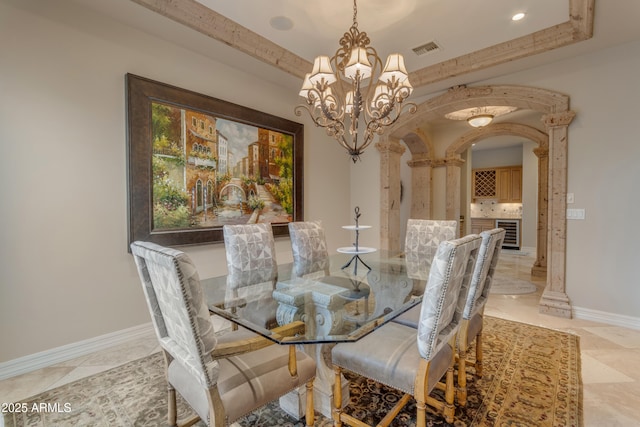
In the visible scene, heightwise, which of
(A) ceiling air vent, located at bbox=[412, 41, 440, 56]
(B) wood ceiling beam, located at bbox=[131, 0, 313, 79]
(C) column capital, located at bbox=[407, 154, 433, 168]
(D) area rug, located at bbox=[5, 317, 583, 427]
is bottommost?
(D) area rug, located at bbox=[5, 317, 583, 427]

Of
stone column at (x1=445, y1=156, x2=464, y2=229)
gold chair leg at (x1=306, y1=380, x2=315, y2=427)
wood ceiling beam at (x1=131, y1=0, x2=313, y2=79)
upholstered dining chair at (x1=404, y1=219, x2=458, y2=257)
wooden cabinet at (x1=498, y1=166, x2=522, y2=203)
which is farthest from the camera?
wooden cabinet at (x1=498, y1=166, x2=522, y2=203)

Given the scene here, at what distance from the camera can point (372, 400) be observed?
6.02 ft

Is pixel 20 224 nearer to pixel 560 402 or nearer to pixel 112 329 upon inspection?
pixel 112 329

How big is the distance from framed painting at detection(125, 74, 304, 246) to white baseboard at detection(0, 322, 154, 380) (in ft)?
2.80

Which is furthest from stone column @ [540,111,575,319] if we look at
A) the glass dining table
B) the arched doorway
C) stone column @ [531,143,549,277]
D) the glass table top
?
stone column @ [531,143,549,277]

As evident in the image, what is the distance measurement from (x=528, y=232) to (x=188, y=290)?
Answer: 9130 mm

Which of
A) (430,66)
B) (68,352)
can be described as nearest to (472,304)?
(68,352)

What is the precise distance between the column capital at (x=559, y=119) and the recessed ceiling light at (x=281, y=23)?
2.98m

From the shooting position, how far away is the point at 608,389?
198cm

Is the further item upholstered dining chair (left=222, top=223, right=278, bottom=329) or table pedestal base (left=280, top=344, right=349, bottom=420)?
upholstered dining chair (left=222, top=223, right=278, bottom=329)

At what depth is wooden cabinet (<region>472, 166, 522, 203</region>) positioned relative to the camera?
8336mm

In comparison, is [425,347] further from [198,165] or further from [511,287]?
[511,287]

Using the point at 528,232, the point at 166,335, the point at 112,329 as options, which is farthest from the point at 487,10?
the point at 528,232

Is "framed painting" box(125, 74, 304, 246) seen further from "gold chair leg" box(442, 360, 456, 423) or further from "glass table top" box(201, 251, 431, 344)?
"gold chair leg" box(442, 360, 456, 423)
